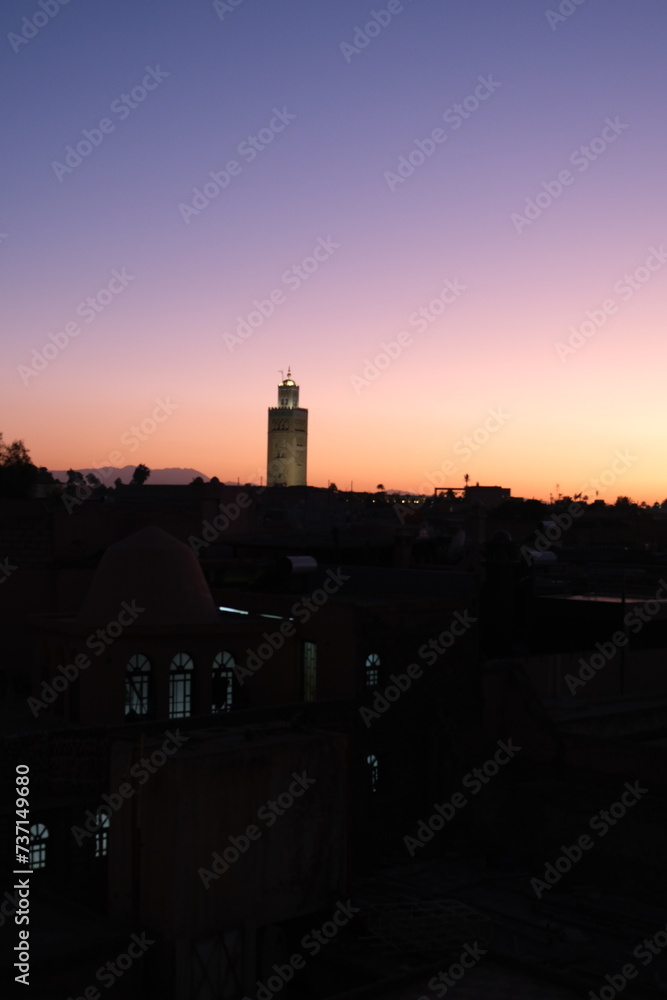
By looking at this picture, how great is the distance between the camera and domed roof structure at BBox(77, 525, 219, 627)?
21.6 metres

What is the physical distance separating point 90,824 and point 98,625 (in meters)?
4.53

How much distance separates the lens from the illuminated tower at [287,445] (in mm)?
148625

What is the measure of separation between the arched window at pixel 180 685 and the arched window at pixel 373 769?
4297 mm

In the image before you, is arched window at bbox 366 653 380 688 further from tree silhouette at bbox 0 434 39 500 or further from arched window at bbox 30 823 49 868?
tree silhouette at bbox 0 434 39 500

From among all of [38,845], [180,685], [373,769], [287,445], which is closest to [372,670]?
[373,769]

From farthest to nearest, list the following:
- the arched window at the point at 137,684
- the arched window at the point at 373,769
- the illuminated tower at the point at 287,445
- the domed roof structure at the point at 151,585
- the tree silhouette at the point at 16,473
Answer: the illuminated tower at the point at 287,445 → the tree silhouette at the point at 16,473 → the arched window at the point at 373,769 → the domed roof structure at the point at 151,585 → the arched window at the point at 137,684

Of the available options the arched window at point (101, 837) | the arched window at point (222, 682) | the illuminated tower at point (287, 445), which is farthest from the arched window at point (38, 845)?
the illuminated tower at point (287, 445)

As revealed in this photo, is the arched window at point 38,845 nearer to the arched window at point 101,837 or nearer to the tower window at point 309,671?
the arched window at point 101,837

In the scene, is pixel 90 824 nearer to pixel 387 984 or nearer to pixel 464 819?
pixel 387 984

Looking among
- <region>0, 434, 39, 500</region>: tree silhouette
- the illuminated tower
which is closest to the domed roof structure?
<region>0, 434, 39, 500</region>: tree silhouette

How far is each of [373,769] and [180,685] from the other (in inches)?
191

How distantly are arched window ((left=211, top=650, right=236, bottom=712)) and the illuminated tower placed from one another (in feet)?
412

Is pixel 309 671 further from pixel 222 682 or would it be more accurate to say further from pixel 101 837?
pixel 101 837

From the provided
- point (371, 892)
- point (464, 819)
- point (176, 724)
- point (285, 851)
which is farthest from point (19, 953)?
point (464, 819)
